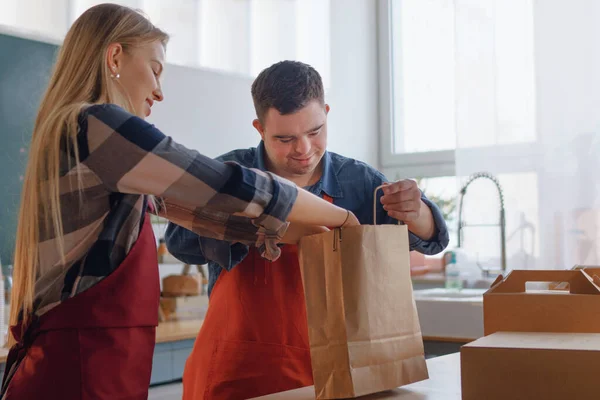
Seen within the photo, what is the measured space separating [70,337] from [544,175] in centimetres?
267

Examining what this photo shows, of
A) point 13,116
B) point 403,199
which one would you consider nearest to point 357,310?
point 403,199

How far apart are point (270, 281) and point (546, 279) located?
524mm

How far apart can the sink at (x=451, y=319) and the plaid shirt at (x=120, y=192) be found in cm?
174

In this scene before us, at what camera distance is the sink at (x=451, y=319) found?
103 inches

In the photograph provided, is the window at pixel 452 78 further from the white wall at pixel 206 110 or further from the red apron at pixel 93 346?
the red apron at pixel 93 346

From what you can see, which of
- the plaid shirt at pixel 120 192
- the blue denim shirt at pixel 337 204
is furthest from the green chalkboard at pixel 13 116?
the plaid shirt at pixel 120 192

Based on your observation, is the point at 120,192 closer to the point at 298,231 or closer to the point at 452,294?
the point at 298,231

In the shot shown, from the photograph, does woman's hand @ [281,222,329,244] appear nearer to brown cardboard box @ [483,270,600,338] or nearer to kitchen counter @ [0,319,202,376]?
brown cardboard box @ [483,270,600,338]

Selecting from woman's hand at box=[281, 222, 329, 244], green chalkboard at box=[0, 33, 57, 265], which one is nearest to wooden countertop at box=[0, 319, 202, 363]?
green chalkboard at box=[0, 33, 57, 265]

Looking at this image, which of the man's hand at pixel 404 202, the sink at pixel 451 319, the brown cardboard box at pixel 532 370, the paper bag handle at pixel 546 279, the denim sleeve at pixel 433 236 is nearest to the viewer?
the brown cardboard box at pixel 532 370

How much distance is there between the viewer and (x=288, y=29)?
402 centimetres

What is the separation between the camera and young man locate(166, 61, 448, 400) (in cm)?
133

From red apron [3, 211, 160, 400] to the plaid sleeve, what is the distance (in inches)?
6.0

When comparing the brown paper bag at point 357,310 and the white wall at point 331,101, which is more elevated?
the white wall at point 331,101
